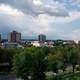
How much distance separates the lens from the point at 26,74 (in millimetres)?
30312

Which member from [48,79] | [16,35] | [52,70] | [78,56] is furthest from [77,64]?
[16,35]

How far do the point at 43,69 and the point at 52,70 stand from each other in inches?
531

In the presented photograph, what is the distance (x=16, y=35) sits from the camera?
535 feet

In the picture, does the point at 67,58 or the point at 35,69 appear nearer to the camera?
the point at 35,69

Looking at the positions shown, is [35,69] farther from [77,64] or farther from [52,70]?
[77,64]

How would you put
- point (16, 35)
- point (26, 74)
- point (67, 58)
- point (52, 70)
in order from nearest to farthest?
point (26, 74) → point (52, 70) → point (67, 58) → point (16, 35)

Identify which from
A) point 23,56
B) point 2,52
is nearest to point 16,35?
point 2,52

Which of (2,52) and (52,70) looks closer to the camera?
(52,70)

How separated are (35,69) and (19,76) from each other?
5.57ft

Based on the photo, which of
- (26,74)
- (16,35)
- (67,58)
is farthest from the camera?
(16,35)

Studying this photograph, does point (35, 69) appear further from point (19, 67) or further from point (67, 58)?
point (67, 58)

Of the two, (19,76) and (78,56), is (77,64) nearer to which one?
(78,56)

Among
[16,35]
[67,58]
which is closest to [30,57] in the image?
[67,58]

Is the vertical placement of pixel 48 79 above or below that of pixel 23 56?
below
